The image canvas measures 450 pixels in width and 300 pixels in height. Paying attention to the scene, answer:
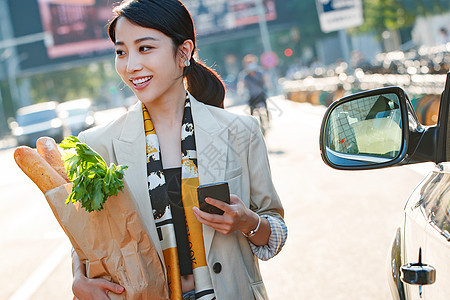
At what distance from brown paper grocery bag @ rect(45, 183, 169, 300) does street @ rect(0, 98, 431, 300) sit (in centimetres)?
101

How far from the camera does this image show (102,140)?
2.49 metres

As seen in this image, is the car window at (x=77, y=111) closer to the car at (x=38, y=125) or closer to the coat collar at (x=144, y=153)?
the car at (x=38, y=125)

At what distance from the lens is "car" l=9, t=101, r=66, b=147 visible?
28.8 meters

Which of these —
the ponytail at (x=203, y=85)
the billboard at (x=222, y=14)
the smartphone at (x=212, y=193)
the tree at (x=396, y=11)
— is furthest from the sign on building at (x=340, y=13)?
the billboard at (x=222, y=14)

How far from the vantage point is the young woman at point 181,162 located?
7.67 feet

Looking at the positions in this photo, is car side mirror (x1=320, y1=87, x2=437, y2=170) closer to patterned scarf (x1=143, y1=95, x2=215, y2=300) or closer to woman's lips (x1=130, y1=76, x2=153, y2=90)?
patterned scarf (x1=143, y1=95, x2=215, y2=300)

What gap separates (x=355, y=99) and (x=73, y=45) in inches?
2042

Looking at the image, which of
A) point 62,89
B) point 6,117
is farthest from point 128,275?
point 62,89

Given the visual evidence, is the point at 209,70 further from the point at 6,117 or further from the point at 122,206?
the point at 6,117

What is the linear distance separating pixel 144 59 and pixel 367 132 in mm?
826

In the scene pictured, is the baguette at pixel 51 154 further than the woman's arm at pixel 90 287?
Yes

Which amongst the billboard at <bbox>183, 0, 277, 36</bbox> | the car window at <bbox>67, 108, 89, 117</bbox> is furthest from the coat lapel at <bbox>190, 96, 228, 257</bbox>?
the billboard at <bbox>183, 0, 277, 36</bbox>

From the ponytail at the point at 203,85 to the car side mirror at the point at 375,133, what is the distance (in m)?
0.57

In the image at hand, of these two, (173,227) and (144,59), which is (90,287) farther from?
(144,59)
